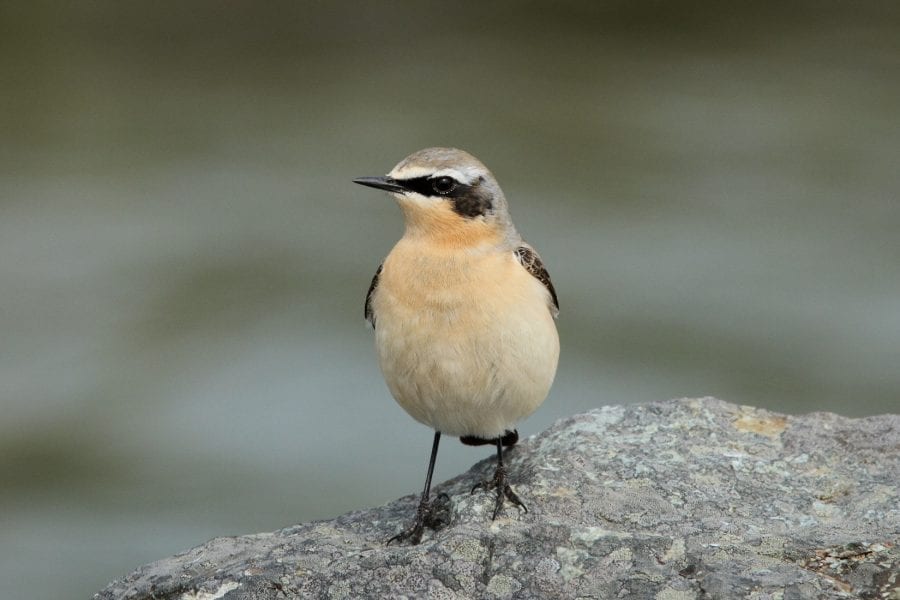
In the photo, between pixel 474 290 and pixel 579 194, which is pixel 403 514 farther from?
pixel 579 194

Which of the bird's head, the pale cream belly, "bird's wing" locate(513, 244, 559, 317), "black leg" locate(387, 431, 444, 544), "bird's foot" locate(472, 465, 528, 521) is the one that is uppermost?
the bird's head

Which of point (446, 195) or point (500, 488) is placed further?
point (446, 195)

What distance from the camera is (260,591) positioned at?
5695 millimetres

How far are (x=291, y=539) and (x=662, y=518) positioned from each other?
1645 mm

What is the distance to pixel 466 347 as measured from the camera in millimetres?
6680

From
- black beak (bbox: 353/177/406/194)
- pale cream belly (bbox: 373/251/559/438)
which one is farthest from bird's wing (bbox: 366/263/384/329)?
black beak (bbox: 353/177/406/194)

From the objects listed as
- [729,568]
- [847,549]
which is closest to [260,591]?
[729,568]

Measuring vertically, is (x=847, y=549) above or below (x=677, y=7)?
below

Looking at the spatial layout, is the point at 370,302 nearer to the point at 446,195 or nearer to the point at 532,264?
the point at 446,195

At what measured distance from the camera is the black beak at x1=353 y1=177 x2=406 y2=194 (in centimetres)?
684

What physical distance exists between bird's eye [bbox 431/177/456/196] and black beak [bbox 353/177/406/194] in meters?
0.16

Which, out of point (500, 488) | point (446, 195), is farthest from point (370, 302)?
point (500, 488)

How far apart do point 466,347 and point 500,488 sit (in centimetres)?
68

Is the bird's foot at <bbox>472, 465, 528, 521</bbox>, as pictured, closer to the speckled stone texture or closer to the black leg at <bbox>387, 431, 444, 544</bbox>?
the speckled stone texture
